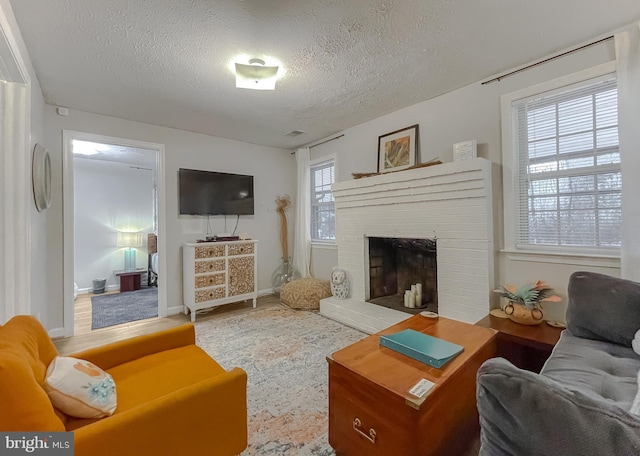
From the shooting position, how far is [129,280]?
16.6ft

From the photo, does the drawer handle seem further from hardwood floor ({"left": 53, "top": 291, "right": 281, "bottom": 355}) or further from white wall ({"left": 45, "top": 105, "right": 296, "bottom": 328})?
white wall ({"left": 45, "top": 105, "right": 296, "bottom": 328})

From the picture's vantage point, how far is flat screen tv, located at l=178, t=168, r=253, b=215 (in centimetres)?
368

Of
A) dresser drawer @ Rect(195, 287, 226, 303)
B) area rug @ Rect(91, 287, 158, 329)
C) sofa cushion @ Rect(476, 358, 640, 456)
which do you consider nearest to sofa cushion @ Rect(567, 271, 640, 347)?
sofa cushion @ Rect(476, 358, 640, 456)

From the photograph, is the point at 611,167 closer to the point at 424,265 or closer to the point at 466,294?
the point at 466,294

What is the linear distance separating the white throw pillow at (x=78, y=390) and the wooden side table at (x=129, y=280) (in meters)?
4.67

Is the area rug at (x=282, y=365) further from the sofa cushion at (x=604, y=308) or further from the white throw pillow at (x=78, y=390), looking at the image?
the sofa cushion at (x=604, y=308)

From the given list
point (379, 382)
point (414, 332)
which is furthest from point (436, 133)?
point (379, 382)

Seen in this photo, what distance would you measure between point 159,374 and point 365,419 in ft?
3.35

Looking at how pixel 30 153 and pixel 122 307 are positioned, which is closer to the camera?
pixel 30 153

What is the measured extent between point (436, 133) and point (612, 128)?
51.4 inches

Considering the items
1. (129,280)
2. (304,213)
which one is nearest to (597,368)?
(304,213)

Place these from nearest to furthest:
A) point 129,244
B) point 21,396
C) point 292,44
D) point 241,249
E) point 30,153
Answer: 1. point 21,396
2. point 292,44
3. point 30,153
4. point 241,249
5. point 129,244

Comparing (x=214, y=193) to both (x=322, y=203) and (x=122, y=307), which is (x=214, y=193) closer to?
(x=322, y=203)

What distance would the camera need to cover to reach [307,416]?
168 cm
